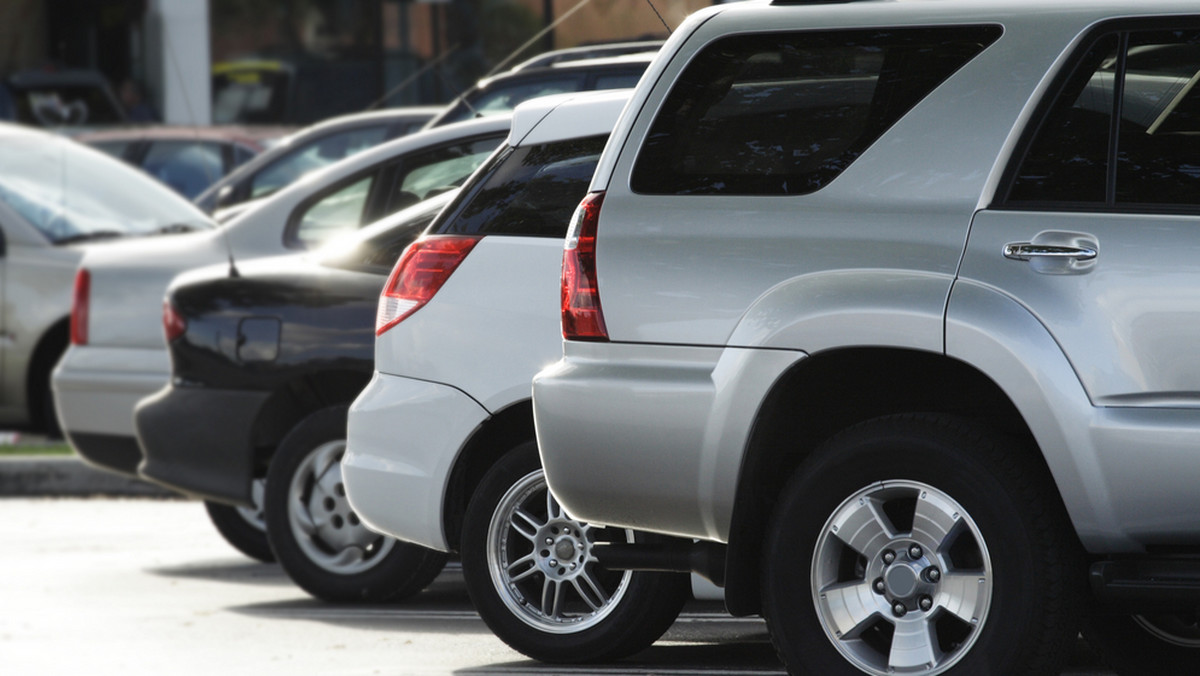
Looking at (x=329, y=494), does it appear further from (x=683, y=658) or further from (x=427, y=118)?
(x=427, y=118)

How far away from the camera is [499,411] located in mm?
6340

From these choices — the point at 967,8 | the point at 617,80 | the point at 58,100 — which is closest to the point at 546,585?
the point at 967,8

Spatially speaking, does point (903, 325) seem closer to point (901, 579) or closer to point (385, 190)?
point (901, 579)

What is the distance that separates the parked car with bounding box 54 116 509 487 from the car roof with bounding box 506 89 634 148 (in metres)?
2.08

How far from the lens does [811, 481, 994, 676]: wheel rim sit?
4.79m

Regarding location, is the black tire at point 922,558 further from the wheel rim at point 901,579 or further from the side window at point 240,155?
the side window at point 240,155

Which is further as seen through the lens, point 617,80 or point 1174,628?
point 617,80

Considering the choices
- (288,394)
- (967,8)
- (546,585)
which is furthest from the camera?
(288,394)

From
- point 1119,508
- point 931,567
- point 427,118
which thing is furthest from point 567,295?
point 427,118

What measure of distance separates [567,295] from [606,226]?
0.74ft

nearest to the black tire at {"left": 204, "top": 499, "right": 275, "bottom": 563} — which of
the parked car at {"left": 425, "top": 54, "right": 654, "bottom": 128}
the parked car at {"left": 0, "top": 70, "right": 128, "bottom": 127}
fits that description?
the parked car at {"left": 425, "top": 54, "right": 654, "bottom": 128}

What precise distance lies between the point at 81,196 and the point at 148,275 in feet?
10.4

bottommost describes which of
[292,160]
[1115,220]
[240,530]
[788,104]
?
[240,530]

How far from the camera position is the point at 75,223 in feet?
40.8
